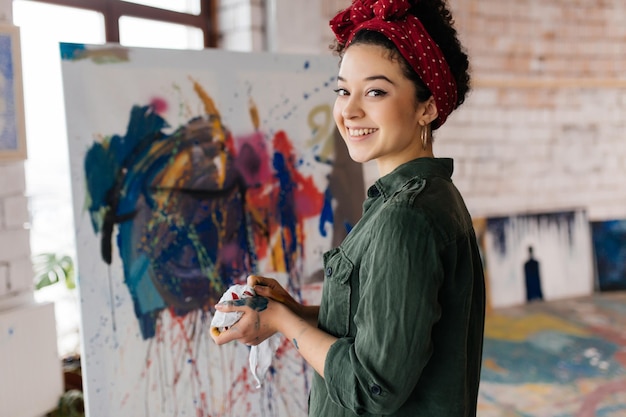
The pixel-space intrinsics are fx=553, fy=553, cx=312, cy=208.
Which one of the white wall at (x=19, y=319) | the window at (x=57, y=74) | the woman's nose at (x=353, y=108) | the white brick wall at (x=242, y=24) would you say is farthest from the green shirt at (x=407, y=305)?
the white brick wall at (x=242, y=24)

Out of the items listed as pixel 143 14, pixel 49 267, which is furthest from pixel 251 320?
pixel 143 14

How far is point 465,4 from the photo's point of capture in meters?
4.03

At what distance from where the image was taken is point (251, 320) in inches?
42.3

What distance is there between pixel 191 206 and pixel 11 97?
700 mm

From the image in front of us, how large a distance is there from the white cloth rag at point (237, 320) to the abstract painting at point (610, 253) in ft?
13.1

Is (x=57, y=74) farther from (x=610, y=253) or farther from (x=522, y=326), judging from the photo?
(x=610, y=253)

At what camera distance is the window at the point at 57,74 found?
2291mm

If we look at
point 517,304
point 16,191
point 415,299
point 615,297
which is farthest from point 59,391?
point 615,297

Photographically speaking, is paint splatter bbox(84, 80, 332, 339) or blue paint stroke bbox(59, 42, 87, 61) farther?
paint splatter bbox(84, 80, 332, 339)

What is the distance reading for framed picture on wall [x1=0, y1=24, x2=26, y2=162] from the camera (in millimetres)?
1846

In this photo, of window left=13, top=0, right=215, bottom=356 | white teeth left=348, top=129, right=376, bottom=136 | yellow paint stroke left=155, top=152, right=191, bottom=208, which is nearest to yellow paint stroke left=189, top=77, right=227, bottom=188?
yellow paint stroke left=155, top=152, right=191, bottom=208

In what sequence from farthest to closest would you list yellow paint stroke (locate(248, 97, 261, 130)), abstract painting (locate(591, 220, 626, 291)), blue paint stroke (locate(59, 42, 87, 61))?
abstract painting (locate(591, 220, 626, 291))
yellow paint stroke (locate(248, 97, 261, 130))
blue paint stroke (locate(59, 42, 87, 61))

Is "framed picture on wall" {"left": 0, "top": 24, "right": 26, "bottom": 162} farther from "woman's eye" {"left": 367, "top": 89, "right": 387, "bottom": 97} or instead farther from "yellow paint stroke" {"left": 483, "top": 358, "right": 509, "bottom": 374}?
"yellow paint stroke" {"left": 483, "top": 358, "right": 509, "bottom": 374}

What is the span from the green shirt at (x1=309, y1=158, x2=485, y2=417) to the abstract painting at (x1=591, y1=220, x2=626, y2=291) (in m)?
3.95
